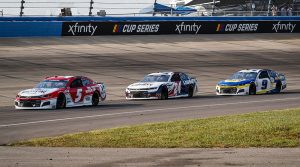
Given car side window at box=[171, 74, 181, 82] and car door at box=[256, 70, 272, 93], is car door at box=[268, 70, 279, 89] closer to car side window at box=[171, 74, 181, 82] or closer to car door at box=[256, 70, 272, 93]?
car door at box=[256, 70, 272, 93]

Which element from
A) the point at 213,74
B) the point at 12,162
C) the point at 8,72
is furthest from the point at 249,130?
the point at 213,74

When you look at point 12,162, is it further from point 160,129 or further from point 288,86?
point 288,86

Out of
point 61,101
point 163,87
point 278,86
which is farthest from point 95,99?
point 278,86

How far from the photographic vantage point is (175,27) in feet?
168

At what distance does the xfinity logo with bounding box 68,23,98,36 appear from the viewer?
4662cm

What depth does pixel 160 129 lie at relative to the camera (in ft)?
61.8

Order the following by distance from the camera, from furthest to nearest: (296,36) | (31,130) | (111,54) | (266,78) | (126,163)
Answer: (296,36), (111,54), (266,78), (31,130), (126,163)

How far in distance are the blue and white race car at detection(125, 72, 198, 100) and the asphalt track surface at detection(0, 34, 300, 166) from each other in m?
0.65

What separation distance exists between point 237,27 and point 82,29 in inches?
483

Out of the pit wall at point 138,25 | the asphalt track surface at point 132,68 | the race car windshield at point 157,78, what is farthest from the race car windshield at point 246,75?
the pit wall at point 138,25

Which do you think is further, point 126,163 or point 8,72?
point 8,72

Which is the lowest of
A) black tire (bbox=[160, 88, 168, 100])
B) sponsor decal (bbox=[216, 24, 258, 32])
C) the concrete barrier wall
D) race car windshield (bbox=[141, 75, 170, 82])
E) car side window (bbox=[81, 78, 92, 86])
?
black tire (bbox=[160, 88, 168, 100])

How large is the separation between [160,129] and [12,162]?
18.3 feet

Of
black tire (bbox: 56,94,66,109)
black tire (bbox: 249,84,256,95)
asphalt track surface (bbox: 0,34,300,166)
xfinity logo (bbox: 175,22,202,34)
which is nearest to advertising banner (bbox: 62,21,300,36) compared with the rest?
xfinity logo (bbox: 175,22,202,34)
